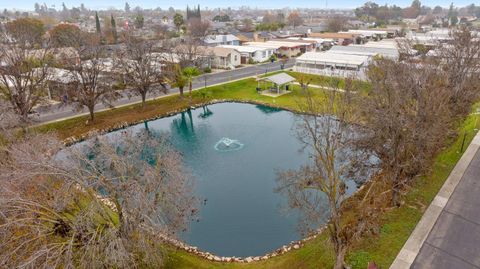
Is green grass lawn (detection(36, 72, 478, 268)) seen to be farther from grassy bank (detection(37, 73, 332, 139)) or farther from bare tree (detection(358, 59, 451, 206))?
bare tree (detection(358, 59, 451, 206))

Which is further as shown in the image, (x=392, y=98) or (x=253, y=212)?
(x=253, y=212)

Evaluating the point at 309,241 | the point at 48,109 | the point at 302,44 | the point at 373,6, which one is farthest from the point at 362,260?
the point at 373,6

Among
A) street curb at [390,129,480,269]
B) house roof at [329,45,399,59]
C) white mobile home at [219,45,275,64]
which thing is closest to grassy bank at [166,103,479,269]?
street curb at [390,129,480,269]

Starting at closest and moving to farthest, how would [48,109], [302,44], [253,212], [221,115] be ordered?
[253,212]
[48,109]
[221,115]
[302,44]

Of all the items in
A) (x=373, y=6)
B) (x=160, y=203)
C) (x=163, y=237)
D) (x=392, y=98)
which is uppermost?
(x=373, y=6)

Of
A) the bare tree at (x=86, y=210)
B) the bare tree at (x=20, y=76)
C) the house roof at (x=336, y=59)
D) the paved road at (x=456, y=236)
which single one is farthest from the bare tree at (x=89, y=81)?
the house roof at (x=336, y=59)

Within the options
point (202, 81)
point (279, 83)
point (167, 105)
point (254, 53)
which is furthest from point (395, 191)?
point (254, 53)

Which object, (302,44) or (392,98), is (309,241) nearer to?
(392,98)

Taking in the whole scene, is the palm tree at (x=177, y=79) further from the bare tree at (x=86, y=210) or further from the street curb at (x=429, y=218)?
the street curb at (x=429, y=218)
